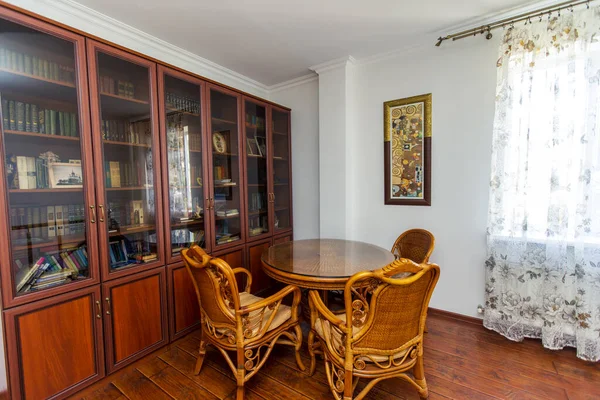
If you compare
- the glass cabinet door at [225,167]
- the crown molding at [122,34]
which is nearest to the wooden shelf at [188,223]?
the glass cabinet door at [225,167]

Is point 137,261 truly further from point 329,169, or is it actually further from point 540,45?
point 540,45

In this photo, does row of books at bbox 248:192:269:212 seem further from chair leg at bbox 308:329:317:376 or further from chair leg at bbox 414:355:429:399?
chair leg at bbox 414:355:429:399

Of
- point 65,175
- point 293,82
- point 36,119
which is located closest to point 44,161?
point 65,175

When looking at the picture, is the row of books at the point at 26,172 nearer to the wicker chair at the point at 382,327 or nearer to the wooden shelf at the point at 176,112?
the wooden shelf at the point at 176,112

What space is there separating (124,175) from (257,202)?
1.42 meters

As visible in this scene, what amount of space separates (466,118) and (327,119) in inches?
55.1

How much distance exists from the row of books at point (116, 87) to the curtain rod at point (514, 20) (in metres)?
2.65

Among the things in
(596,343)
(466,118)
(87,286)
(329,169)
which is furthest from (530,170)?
(87,286)

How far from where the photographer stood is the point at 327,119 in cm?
317

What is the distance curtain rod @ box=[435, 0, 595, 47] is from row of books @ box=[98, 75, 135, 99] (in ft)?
8.70

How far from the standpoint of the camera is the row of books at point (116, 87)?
1.91 meters

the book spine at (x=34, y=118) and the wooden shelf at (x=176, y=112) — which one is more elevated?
the wooden shelf at (x=176, y=112)

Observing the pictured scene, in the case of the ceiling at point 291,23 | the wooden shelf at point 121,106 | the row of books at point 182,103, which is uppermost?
the ceiling at point 291,23

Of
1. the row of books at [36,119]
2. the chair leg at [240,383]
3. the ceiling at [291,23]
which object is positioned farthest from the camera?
the ceiling at [291,23]
